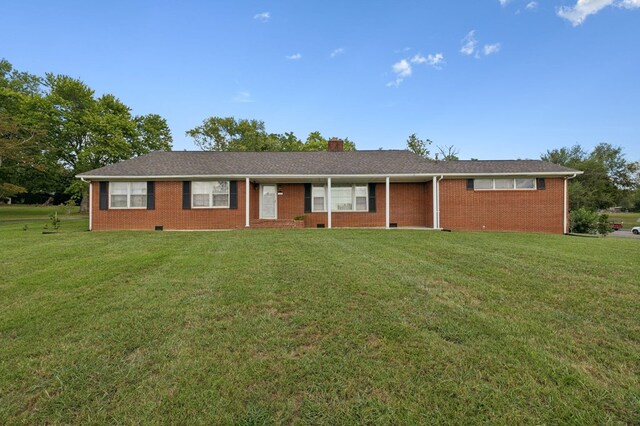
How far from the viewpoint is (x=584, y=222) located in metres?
15.4

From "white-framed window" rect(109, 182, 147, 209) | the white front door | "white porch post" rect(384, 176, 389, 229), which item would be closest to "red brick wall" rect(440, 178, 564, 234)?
"white porch post" rect(384, 176, 389, 229)

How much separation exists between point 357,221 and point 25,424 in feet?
43.9

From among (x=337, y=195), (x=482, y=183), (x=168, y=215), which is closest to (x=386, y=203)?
(x=337, y=195)

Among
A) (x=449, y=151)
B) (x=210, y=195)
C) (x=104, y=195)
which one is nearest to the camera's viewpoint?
(x=104, y=195)

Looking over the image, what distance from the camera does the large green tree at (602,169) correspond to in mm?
37781

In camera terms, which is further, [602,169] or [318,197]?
[602,169]

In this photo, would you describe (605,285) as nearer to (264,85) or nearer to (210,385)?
(210,385)

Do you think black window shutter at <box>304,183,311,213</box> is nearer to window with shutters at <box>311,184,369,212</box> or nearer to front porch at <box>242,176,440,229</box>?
front porch at <box>242,176,440,229</box>

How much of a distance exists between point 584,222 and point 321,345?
18511mm

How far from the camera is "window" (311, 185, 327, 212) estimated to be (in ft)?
48.8

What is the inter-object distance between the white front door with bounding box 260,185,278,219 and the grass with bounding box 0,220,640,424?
9603 millimetres

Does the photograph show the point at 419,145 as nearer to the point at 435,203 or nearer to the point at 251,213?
the point at 435,203

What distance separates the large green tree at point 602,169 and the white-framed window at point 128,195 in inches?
1768

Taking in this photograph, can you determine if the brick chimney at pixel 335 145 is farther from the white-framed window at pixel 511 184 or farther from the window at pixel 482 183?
the white-framed window at pixel 511 184
